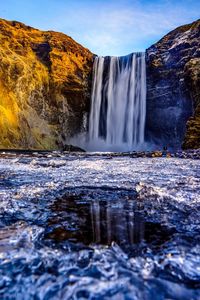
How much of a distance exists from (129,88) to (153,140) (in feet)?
32.0

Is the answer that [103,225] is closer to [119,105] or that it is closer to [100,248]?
[100,248]

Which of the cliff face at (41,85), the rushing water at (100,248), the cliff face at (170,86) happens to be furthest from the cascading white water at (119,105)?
the rushing water at (100,248)

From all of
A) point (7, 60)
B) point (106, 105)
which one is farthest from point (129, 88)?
point (7, 60)

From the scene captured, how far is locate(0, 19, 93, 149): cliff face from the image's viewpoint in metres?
40.8

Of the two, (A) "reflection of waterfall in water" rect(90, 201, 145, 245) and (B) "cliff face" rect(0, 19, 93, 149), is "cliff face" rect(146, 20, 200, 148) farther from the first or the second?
(A) "reflection of waterfall in water" rect(90, 201, 145, 245)

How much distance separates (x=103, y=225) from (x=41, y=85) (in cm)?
4582

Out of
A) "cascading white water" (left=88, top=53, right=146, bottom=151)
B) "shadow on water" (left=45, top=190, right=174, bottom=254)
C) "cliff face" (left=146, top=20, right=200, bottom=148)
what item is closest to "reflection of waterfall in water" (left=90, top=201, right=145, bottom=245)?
"shadow on water" (left=45, top=190, right=174, bottom=254)

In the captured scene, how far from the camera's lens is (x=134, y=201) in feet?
15.5

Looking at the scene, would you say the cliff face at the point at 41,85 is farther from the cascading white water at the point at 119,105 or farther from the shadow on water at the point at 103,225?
the shadow on water at the point at 103,225

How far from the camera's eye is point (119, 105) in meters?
46.1

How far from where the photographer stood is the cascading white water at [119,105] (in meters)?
45.3

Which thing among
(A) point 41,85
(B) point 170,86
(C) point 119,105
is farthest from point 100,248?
(A) point 41,85

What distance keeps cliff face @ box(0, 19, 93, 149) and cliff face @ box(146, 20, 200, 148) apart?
11910 mm

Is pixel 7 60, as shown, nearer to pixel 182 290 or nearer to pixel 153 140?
pixel 153 140
